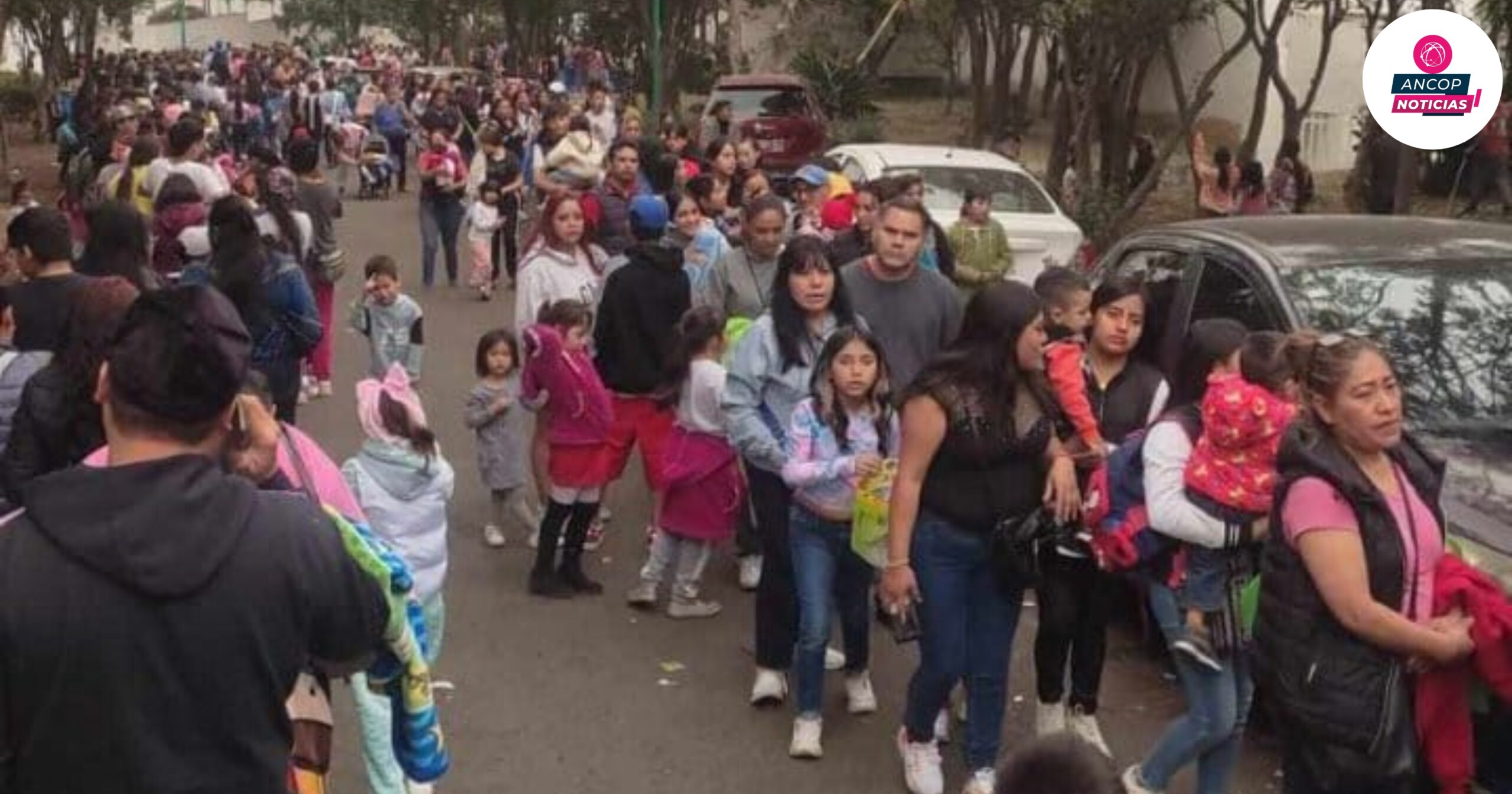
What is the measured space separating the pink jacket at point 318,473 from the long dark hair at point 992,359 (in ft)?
6.08

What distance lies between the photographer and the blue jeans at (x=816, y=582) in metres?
5.89

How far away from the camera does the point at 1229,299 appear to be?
6.68 m

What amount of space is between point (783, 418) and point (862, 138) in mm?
22653

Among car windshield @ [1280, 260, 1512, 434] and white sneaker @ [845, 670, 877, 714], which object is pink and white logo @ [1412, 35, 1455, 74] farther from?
white sneaker @ [845, 670, 877, 714]

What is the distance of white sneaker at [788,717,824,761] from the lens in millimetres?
5992

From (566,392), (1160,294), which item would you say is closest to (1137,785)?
(1160,294)

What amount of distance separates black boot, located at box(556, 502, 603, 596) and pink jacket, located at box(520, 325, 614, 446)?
36cm

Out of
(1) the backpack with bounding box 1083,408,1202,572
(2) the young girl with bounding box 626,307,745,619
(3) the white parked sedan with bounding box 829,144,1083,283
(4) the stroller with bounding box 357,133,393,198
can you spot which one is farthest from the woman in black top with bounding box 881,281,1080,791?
(4) the stroller with bounding box 357,133,393,198

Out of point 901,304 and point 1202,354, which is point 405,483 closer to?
point 901,304

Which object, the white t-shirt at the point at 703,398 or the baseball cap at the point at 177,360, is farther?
the white t-shirt at the point at 703,398

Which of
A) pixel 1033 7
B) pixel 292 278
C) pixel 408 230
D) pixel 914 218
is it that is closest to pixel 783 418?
pixel 914 218

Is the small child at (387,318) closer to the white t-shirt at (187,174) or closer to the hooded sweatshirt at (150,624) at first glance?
the white t-shirt at (187,174)

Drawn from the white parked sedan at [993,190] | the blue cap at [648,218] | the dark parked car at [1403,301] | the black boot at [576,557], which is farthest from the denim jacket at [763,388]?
the white parked sedan at [993,190]

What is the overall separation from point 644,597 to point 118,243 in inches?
103
